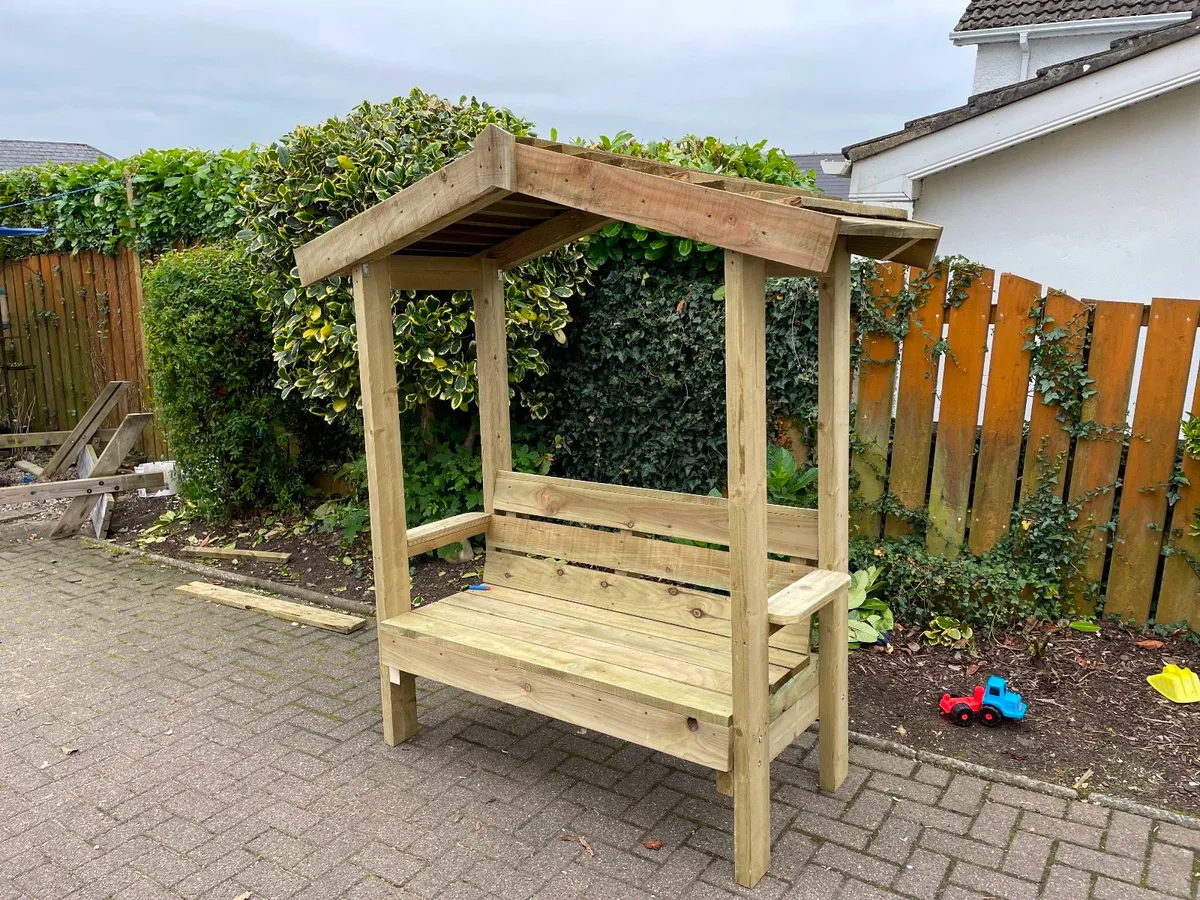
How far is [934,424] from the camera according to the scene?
Answer: 4324 mm

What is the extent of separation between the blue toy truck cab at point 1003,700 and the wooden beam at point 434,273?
8.84ft

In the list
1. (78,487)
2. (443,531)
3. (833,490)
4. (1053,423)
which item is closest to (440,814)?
(443,531)

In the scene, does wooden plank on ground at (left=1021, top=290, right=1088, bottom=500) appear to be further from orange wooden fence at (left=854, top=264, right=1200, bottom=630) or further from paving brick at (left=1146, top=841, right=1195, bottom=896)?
paving brick at (left=1146, top=841, right=1195, bottom=896)

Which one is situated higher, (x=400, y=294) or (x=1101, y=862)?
(x=400, y=294)

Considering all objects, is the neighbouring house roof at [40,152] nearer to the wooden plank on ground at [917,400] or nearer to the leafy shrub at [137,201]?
the leafy shrub at [137,201]

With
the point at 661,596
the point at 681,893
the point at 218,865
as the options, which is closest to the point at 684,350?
the point at 661,596

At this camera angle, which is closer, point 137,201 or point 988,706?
point 988,706

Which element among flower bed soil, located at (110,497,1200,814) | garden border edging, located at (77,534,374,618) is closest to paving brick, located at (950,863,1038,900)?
flower bed soil, located at (110,497,1200,814)

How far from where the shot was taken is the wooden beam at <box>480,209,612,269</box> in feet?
11.3

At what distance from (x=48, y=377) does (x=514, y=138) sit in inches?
351

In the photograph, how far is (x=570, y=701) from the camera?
2.77m

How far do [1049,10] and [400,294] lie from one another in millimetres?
10725

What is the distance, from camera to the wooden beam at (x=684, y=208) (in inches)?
81.9

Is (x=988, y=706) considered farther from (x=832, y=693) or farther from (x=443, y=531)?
(x=443, y=531)
